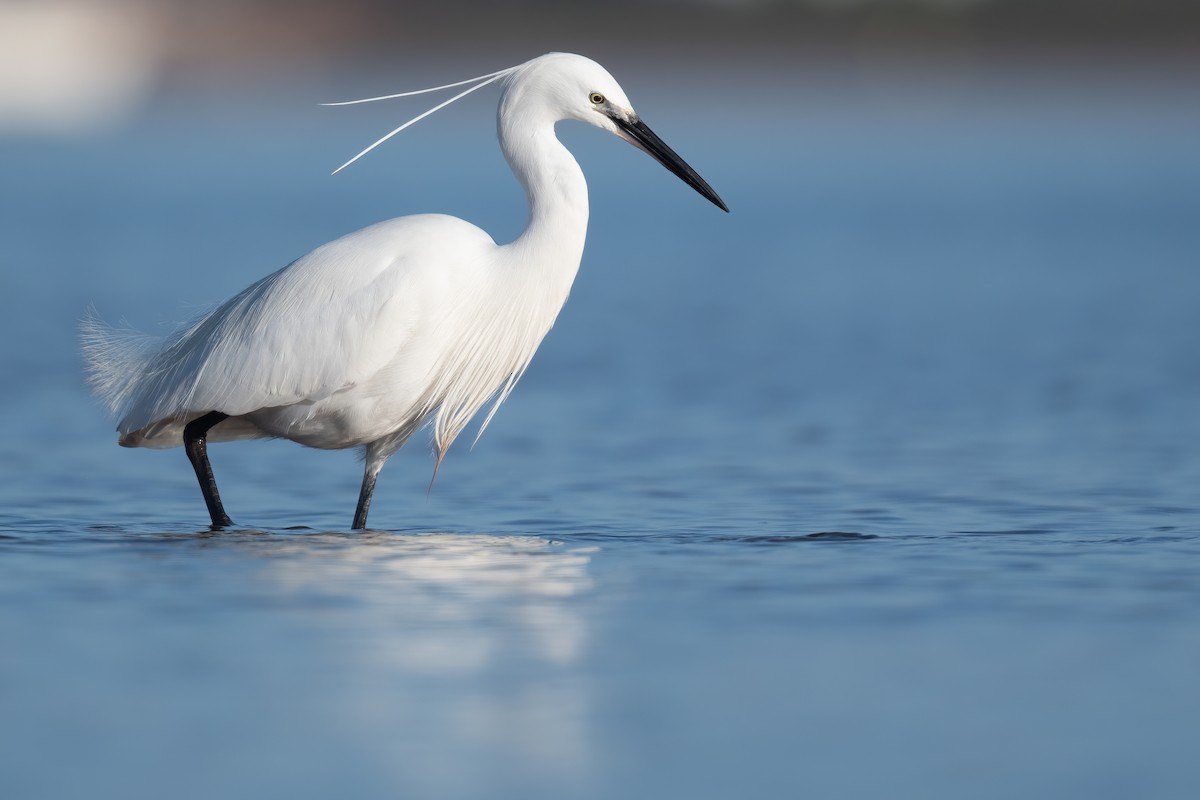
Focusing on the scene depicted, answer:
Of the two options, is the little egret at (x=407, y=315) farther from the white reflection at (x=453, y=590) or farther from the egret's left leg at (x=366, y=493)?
the white reflection at (x=453, y=590)

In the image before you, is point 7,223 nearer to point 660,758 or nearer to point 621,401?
point 621,401

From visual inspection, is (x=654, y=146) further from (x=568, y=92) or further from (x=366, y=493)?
(x=366, y=493)

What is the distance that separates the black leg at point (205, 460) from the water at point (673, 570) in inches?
6.5

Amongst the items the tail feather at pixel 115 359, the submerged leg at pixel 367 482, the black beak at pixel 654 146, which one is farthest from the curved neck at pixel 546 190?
the tail feather at pixel 115 359

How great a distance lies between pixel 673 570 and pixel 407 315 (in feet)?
4.47

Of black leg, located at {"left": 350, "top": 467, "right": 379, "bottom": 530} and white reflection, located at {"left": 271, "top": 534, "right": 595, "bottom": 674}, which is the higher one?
black leg, located at {"left": 350, "top": 467, "right": 379, "bottom": 530}

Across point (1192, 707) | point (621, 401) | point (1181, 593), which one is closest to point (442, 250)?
point (1181, 593)

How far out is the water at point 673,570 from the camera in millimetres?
4199

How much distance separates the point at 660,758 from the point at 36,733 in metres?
1.42

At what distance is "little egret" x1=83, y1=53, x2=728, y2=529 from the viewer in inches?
267

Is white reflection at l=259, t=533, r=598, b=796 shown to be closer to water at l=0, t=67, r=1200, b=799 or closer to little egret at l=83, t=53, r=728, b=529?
water at l=0, t=67, r=1200, b=799

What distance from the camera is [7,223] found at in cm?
2648

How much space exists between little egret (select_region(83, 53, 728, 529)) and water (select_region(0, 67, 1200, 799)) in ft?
1.51

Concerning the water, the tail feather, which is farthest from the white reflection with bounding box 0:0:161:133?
the tail feather
